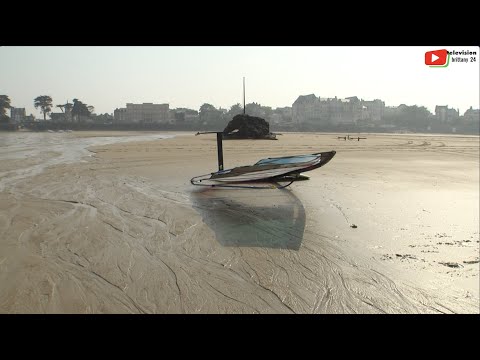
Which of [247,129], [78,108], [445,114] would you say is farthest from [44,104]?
[445,114]

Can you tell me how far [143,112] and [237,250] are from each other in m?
128

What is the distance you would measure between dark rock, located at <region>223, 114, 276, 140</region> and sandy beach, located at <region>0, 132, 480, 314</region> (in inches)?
1104

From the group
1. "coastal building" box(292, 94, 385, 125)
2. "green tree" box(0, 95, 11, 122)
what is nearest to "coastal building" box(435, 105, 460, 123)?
"coastal building" box(292, 94, 385, 125)

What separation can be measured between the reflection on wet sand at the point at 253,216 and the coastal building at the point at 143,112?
121 m

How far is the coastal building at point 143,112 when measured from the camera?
123812 mm

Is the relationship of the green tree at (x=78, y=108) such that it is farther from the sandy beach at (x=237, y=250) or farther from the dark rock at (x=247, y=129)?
the sandy beach at (x=237, y=250)

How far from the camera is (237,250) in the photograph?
14.9 ft

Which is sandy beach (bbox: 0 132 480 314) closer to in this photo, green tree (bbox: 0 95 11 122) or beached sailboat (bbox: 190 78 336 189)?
beached sailboat (bbox: 190 78 336 189)

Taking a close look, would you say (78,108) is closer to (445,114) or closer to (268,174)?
(268,174)

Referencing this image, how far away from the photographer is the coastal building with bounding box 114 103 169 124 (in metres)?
124

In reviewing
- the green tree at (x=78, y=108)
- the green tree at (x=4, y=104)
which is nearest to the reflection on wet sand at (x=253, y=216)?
the green tree at (x=4, y=104)
